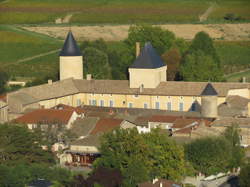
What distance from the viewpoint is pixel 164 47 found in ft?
271

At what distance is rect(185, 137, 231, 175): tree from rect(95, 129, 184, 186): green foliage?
1.56 m

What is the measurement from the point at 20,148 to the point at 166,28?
181 feet

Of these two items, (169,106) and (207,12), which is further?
(207,12)

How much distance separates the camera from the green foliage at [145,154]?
50.2 m

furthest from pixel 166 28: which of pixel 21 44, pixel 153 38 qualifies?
pixel 153 38

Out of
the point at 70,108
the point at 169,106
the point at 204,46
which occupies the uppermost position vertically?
the point at 204,46

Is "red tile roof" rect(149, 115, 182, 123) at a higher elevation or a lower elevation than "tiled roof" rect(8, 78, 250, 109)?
lower

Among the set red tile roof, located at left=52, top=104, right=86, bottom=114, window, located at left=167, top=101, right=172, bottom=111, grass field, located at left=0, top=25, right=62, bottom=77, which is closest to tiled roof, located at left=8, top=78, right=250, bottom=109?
window, located at left=167, top=101, right=172, bottom=111

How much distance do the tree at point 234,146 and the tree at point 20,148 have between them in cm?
903

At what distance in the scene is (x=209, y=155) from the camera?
5262cm

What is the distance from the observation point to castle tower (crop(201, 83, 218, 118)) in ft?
204

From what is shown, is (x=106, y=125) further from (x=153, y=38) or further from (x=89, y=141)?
(x=153, y=38)

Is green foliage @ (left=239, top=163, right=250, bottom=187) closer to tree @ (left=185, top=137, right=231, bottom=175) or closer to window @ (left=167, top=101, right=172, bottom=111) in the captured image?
tree @ (left=185, top=137, right=231, bottom=175)

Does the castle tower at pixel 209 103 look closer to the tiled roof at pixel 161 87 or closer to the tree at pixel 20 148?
the tiled roof at pixel 161 87
